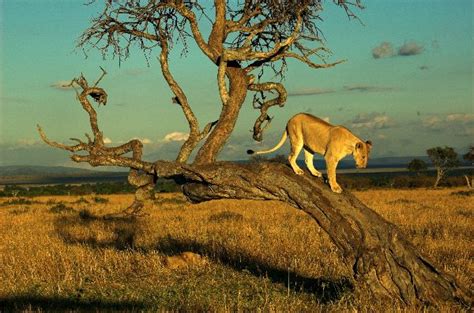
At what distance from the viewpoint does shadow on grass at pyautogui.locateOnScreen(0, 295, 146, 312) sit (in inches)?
357

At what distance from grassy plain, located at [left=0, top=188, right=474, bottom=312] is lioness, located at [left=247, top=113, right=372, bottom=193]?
1.76 m

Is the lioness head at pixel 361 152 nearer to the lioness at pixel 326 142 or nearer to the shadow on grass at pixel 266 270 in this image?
the lioness at pixel 326 142

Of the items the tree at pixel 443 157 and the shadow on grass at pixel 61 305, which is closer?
the shadow on grass at pixel 61 305

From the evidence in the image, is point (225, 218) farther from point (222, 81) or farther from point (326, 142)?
A: point (326, 142)

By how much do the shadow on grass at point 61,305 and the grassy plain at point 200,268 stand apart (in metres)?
0.01

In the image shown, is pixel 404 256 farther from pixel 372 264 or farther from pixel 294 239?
pixel 294 239

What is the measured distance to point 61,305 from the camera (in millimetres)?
9422

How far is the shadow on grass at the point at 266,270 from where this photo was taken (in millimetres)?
10188

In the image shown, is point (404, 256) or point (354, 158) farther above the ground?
point (354, 158)

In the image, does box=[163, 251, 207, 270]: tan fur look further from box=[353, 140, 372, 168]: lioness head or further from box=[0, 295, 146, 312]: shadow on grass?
box=[353, 140, 372, 168]: lioness head

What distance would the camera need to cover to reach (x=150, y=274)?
11.5 meters

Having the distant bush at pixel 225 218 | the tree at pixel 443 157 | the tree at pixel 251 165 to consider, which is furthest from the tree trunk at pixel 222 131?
the tree at pixel 443 157

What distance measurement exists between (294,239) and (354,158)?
6.23 metres

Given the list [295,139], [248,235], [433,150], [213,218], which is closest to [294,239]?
[248,235]
